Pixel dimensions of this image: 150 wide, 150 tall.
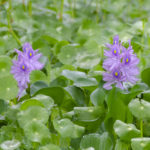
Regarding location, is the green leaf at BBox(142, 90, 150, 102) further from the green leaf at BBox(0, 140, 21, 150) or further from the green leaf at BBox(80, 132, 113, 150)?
the green leaf at BBox(0, 140, 21, 150)

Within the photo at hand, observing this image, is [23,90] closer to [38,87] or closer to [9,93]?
[38,87]

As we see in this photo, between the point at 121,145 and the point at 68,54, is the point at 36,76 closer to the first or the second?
the point at 68,54

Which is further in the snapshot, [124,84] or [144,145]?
[124,84]

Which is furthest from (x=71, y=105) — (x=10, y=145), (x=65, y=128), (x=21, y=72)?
(x=10, y=145)

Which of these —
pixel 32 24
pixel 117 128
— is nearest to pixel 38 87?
pixel 117 128

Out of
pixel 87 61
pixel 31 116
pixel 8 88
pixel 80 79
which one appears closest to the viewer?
pixel 31 116

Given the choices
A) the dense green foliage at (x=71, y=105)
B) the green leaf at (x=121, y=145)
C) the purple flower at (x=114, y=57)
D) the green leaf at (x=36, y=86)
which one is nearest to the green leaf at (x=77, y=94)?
the dense green foliage at (x=71, y=105)
